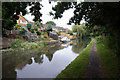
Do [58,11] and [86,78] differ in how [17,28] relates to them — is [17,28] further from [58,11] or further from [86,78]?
[86,78]

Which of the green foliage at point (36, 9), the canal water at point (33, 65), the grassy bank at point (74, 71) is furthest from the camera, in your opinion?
the green foliage at point (36, 9)

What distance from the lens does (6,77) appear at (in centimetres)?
585

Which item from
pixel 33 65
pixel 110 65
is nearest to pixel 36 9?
pixel 33 65

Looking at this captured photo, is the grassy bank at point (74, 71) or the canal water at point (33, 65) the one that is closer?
the grassy bank at point (74, 71)

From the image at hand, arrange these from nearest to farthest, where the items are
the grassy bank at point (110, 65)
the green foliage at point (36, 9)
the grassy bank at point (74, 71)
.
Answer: the grassy bank at point (110, 65) < the grassy bank at point (74, 71) < the green foliage at point (36, 9)

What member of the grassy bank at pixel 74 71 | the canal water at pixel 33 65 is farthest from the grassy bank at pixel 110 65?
the canal water at pixel 33 65

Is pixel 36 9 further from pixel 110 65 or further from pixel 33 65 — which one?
pixel 110 65

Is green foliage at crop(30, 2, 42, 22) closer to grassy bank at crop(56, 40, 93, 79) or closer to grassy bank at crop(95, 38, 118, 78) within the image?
grassy bank at crop(56, 40, 93, 79)

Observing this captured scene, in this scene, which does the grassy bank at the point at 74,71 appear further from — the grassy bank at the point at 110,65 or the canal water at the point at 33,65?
the grassy bank at the point at 110,65

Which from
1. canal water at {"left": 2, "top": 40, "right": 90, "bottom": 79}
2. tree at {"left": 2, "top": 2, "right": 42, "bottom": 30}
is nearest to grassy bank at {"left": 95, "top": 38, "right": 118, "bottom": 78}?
canal water at {"left": 2, "top": 40, "right": 90, "bottom": 79}

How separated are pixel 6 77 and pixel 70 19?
7191 millimetres

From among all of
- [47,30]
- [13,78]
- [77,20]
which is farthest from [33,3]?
[47,30]

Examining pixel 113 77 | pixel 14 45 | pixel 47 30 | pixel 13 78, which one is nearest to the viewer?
pixel 113 77

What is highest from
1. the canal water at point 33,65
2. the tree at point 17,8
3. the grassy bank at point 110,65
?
the tree at point 17,8
